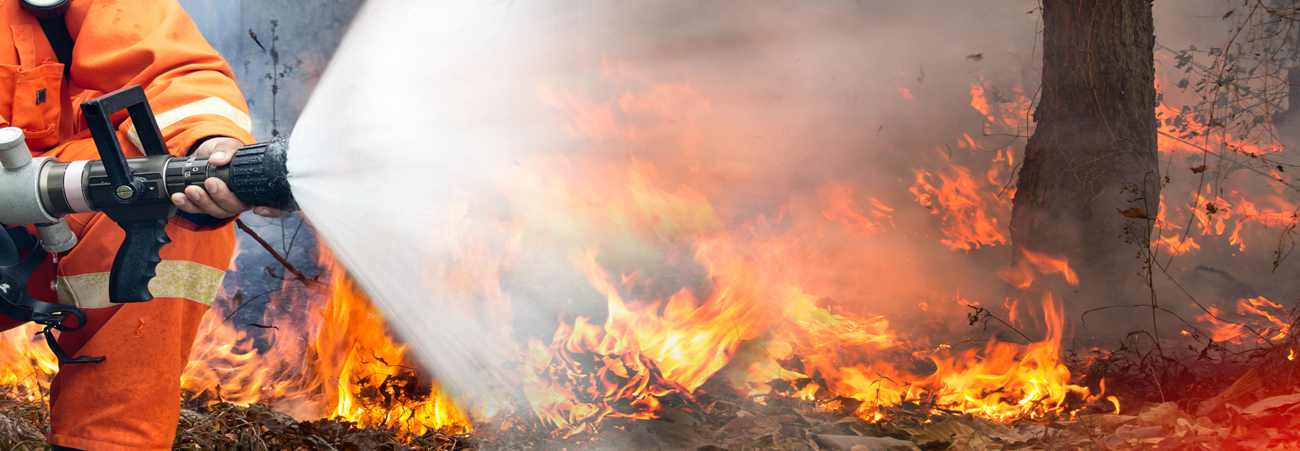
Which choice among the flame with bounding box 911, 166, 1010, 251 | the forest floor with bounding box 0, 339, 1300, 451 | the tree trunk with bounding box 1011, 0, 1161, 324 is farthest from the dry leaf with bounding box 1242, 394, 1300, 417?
the flame with bounding box 911, 166, 1010, 251

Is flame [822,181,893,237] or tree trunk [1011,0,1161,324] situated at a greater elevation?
tree trunk [1011,0,1161,324]

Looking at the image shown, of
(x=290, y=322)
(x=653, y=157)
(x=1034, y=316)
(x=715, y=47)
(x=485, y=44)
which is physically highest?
(x=485, y=44)

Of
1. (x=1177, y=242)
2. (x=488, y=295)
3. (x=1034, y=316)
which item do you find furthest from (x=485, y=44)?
(x=1177, y=242)

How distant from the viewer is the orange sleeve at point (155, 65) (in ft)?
5.64

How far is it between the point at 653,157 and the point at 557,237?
1236mm

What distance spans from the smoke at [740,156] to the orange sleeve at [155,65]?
1505 millimetres

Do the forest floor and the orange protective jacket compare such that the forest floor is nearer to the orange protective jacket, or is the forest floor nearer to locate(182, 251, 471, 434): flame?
locate(182, 251, 471, 434): flame

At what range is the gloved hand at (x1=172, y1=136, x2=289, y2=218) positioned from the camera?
4.63ft

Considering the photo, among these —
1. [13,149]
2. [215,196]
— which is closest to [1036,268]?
[215,196]

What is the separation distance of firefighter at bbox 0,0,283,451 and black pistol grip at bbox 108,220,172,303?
142mm

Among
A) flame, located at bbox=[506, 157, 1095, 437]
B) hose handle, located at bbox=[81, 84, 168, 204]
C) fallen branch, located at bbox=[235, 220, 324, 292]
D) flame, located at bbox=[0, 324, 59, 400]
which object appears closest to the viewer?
hose handle, located at bbox=[81, 84, 168, 204]

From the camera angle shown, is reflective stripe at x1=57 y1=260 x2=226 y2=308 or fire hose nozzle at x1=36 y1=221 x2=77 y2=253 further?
reflective stripe at x1=57 y1=260 x2=226 y2=308

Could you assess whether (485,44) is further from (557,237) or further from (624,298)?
(624,298)

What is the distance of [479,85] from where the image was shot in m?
2.57
